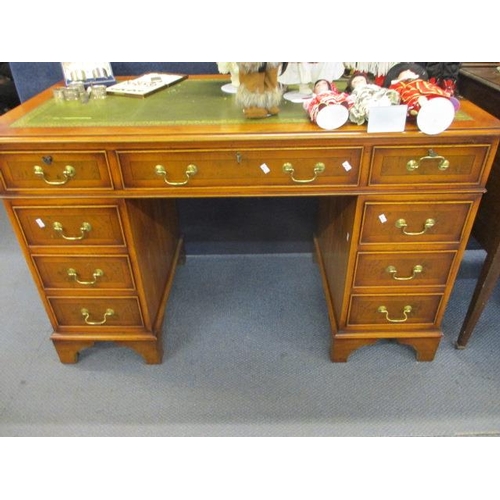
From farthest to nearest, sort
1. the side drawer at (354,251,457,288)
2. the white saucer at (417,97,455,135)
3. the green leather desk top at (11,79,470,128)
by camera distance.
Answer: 1. the side drawer at (354,251,457,288)
2. the green leather desk top at (11,79,470,128)
3. the white saucer at (417,97,455,135)

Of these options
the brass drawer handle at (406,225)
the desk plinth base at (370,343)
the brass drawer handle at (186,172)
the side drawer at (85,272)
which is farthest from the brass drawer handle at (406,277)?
the side drawer at (85,272)

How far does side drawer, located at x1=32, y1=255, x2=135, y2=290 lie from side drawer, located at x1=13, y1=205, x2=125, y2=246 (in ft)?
0.18

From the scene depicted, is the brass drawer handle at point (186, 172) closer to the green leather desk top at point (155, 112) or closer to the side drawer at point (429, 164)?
the green leather desk top at point (155, 112)

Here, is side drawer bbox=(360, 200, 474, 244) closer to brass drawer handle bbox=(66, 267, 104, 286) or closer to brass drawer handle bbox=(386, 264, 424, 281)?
brass drawer handle bbox=(386, 264, 424, 281)

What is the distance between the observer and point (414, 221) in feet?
3.76

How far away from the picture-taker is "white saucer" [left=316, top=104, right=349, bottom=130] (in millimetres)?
993

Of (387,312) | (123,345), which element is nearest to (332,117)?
(387,312)

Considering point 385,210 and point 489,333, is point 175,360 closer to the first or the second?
point 385,210

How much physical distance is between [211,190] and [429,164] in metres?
0.57

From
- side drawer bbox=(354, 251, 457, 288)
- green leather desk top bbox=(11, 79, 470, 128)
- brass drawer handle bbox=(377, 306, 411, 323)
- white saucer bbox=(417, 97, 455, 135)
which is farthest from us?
brass drawer handle bbox=(377, 306, 411, 323)

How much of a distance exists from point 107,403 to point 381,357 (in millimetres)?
956

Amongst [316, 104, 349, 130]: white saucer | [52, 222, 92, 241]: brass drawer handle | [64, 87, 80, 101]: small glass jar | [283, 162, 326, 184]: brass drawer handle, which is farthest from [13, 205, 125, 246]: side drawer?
[316, 104, 349, 130]: white saucer

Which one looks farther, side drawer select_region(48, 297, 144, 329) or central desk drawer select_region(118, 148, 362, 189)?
side drawer select_region(48, 297, 144, 329)

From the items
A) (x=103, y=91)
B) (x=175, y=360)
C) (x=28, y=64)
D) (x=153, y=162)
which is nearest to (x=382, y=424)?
(x=175, y=360)
